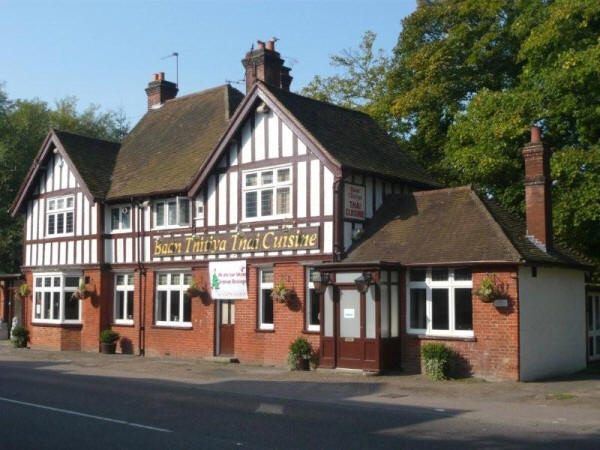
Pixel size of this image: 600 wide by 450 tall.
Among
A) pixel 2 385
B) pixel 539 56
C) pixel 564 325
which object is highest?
pixel 539 56

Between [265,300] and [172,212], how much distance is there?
5.13m

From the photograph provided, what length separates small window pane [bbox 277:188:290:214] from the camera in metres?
23.2

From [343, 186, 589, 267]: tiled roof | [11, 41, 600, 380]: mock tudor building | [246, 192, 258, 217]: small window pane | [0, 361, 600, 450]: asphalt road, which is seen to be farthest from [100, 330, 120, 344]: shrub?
[0, 361, 600, 450]: asphalt road

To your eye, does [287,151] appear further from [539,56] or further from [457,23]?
[457,23]

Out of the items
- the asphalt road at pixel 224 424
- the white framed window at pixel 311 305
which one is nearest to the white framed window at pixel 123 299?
the white framed window at pixel 311 305

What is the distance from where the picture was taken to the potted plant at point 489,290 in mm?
18734

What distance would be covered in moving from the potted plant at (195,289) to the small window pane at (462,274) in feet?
28.9

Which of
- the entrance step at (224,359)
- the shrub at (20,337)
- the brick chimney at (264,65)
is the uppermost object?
the brick chimney at (264,65)

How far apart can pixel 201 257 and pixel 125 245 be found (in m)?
4.07

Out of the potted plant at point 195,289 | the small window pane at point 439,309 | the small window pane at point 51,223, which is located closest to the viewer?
the small window pane at point 439,309

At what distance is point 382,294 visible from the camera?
2048cm

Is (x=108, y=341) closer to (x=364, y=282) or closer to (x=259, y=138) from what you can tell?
(x=259, y=138)

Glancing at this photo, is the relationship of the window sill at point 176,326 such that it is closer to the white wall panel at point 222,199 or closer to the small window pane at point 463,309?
the white wall panel at point 222,199

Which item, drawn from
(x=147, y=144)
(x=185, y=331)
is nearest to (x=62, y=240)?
(x=147, y=144)
